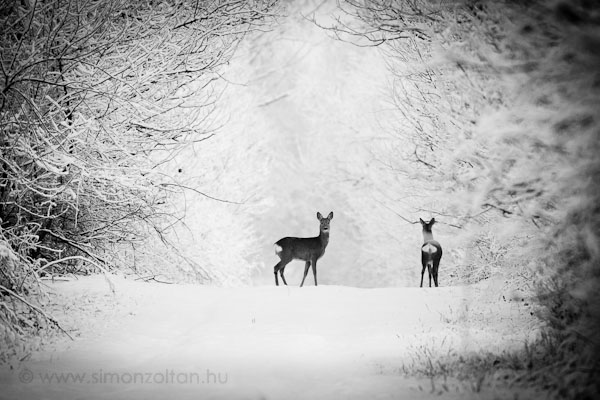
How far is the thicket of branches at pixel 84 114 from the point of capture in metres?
6.82

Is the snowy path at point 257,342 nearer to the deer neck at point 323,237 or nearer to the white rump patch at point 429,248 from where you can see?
the white rump patch at point 429,248

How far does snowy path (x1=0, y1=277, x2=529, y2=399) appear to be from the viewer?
4.78m

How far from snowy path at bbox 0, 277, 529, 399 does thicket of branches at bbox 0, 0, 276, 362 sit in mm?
934

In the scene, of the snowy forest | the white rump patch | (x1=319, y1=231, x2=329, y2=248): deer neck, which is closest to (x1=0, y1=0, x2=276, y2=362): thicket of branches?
the snowy forest

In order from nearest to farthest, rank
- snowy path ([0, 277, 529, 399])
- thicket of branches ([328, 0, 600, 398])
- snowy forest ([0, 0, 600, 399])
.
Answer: thicket of branches ([328, 0, 600, 398]) < snowy forest ([0, 0, 600, 399]) < snowy path ([0, 277, 529, 399])

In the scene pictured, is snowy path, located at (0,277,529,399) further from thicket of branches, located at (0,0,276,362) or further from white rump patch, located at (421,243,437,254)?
white rump patch, located at (421,243,437,254)

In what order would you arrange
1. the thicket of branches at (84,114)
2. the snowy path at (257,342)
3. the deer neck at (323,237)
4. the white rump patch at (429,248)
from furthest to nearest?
the deer neck at (323,237) → the white rump patch at (429,248) → the thicket of branches at (84,114) → the snowy path at (257,342)

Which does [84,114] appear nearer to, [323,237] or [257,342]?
[257,342]

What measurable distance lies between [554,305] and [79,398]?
15.7 ft

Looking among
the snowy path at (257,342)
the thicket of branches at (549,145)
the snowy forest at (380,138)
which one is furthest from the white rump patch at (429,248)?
the thicket of branches at (549,145)

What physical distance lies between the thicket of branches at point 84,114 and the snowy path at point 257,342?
36.8 inches

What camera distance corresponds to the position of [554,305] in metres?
5.44

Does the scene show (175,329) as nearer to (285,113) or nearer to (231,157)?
(231,157)

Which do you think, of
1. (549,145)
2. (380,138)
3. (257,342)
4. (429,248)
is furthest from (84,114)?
(429,248)
